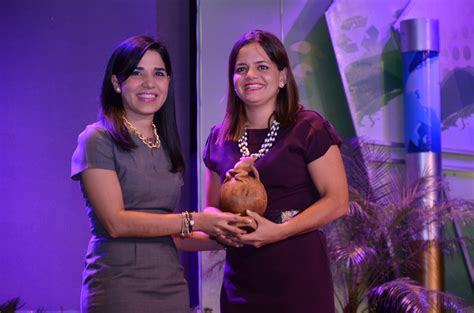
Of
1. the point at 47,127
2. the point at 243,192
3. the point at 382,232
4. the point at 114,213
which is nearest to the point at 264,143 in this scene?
the point at 243,192

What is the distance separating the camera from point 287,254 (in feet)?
8.30

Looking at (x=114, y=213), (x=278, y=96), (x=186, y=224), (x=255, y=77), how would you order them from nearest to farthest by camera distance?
(x=114, y=213) < (x=186, y=224) < (x=255, y=77) < (x=278, y=96)

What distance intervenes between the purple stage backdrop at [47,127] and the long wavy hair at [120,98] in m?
2.56

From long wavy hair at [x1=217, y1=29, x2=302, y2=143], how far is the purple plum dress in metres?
0.07

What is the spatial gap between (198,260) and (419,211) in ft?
4.85

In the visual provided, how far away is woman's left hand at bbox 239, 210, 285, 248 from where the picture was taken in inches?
96.3

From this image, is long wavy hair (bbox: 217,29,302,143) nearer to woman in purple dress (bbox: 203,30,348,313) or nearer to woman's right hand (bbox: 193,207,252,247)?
woman in purple dress (bbox: 203,30,348,313)

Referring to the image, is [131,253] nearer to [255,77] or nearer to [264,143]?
[264,143]

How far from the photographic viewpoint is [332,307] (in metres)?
2.56

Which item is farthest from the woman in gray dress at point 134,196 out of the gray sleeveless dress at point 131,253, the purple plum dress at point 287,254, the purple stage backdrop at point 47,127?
the purple stage backdrop at point 47,127

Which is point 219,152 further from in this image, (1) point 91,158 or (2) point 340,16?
(2) point 340,16

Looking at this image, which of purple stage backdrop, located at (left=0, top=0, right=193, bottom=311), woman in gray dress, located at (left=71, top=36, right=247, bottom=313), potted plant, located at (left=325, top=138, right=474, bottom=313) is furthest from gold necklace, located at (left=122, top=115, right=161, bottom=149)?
purple stage backdrop, located at (left=0, top=0, right=193, bottom=311)

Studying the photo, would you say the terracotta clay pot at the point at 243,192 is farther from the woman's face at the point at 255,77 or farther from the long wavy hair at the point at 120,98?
the woman's face at the point at 255,77

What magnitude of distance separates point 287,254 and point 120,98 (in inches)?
30.8
